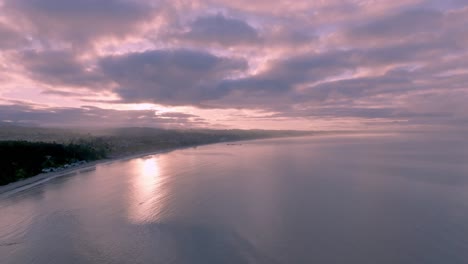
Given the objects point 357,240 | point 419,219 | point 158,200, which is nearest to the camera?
point 357,240

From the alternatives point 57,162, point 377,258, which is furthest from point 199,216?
point 57,162

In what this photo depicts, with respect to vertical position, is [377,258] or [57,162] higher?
[57,162]

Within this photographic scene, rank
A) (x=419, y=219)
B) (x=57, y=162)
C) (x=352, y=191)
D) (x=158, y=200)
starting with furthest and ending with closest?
(x=57, y=162) < (x=352, y=191) < (x=158, y=200) < (x=419, y=219)

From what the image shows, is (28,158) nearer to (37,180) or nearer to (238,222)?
(37,180)

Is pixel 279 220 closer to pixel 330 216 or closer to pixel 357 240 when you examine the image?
pixel 330 216

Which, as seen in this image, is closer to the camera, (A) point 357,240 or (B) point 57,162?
(A) point 357,240

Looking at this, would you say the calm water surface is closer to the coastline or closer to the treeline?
the coastline

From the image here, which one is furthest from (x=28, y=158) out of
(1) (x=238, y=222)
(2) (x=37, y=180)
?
(1) (x=238, y=222)
